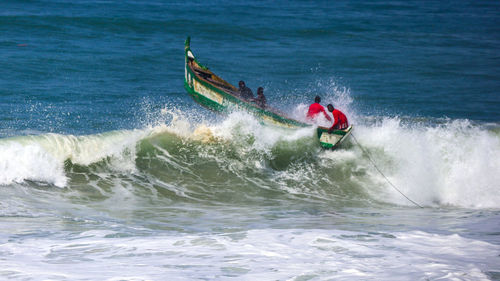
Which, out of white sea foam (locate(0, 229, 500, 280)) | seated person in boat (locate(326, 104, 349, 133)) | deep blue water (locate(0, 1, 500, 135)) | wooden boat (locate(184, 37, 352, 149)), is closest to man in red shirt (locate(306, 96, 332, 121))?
wooden boat (locate(184, 37, 352, 149))

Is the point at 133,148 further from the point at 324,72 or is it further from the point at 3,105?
the point at 324,72

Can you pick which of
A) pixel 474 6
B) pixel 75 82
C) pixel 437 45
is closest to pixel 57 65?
pixel 75 82

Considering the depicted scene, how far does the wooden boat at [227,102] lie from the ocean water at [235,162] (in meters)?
0.28

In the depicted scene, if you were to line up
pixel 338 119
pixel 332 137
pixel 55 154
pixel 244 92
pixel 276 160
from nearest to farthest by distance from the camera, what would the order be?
pixel 55 154 < pixel 338 119 < pixel 332 137 < pixel 276 160 < pixel 244 92

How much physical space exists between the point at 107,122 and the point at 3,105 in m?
3.32

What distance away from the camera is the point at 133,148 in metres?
13.6

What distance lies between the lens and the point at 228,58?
27.2 m

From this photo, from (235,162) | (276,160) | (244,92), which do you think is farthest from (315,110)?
(235,162)

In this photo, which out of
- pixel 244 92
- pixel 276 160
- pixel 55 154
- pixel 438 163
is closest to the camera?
pixel 55 154

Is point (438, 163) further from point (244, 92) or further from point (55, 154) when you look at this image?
point (55, 154)

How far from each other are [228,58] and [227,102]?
39.1 ft

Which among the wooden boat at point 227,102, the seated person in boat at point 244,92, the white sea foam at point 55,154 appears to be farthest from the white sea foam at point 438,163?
the white sea foam at point 55,154

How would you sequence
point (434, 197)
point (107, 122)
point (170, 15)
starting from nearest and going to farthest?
point (434, 197)
point (107, 122)
point (170, 15)

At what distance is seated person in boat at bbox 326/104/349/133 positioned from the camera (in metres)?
13.4
